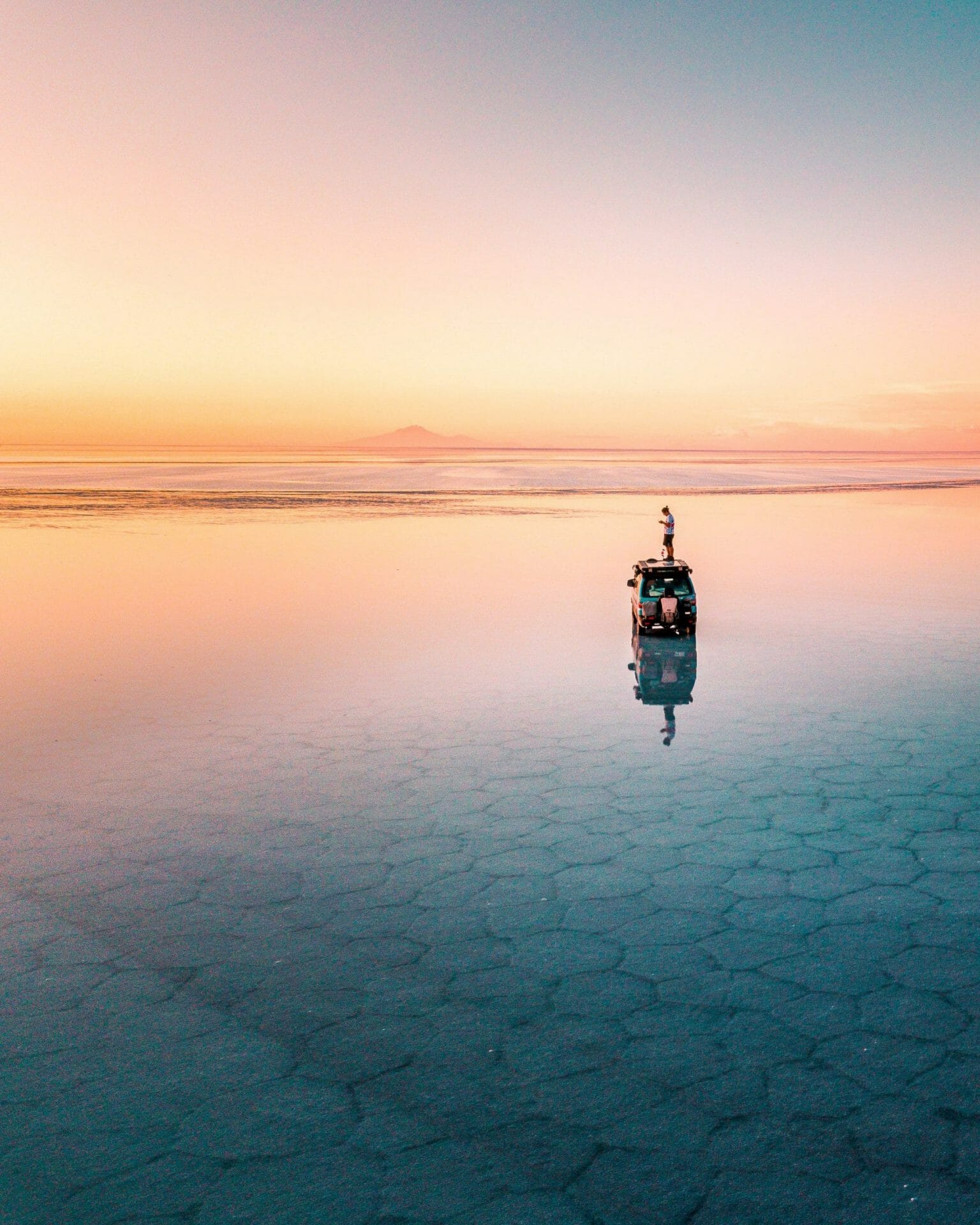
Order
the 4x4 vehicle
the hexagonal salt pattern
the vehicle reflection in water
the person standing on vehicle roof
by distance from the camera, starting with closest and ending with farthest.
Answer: the hexagonal salt pattern < the vehicle reflection in water < the 4x4 vehicle < the person standing on vehicle roof

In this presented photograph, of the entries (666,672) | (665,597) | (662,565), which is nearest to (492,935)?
(666,672)

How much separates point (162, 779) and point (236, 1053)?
11.9 ft

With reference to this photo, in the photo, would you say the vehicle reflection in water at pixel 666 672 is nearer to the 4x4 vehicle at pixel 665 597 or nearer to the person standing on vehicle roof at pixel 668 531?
the 4x4 vehicle at pixel 665 597

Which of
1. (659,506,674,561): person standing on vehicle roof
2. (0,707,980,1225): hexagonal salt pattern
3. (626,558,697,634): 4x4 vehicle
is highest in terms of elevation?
(659,506,674,561): person standing on vehicle roof

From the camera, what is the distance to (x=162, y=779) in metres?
7.27

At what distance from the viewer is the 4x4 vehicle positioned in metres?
12.1

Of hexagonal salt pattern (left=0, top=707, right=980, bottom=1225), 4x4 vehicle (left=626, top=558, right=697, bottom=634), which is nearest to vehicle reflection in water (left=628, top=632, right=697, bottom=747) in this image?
4x4 vehicle (left=626, top=558, right=697, bottom=634)

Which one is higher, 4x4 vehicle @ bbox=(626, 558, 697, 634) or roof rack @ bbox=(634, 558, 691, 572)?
roof rack @ bbox=(634, 558, 691, 572)

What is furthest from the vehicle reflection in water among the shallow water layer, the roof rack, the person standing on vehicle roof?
the person standing on vehicle roof

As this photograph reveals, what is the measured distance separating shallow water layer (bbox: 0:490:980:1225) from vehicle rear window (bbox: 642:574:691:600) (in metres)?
0.96

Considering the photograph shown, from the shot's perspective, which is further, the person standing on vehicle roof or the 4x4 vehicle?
the person standing on vehicle roof

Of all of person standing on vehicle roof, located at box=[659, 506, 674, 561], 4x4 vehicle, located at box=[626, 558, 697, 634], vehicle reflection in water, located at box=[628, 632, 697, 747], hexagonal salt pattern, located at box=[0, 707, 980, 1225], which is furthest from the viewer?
person standing on vehicle roof, located at box=[659, 506, 674, 561]

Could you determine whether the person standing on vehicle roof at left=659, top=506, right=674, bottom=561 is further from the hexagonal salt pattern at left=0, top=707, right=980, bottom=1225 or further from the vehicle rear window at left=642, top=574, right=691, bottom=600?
the hexagonal salt pattern at left=0, top=707, right=980, bottom=1225

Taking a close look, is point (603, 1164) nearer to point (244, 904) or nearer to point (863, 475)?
point (244, 904)
